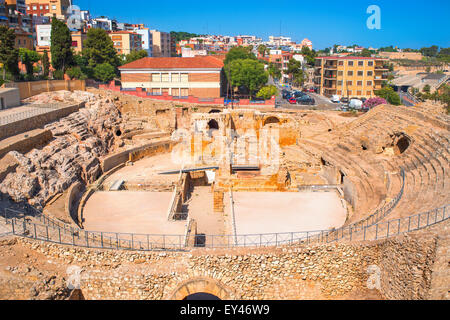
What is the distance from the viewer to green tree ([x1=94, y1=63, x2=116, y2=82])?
145 ft

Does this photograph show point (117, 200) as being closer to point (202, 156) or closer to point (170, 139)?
point (202, 156)

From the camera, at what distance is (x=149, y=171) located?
90.2ft

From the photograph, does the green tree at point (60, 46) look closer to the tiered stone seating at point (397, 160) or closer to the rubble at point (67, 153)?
the rubble at point (67, 153)

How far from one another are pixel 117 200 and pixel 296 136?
1554cm

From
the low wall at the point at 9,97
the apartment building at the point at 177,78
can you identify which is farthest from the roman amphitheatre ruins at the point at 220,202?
the apartment building at the point at 177,78

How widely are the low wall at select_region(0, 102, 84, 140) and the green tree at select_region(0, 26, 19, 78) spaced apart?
19.8 ft

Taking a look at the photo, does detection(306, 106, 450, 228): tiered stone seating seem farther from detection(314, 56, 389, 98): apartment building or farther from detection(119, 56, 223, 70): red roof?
detection(314, 56, 389, 98): apartment building

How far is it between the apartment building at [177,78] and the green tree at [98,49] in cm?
691

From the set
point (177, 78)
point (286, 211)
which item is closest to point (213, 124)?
point (177, 78)

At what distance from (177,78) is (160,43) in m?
47.0

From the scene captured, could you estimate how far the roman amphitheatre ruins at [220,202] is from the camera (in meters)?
12.3

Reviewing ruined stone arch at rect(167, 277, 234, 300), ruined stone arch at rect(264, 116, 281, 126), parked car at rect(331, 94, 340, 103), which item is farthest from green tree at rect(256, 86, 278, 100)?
ruined stone arch at rect(167, 277, 234, 300)

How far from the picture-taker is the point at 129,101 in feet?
125
